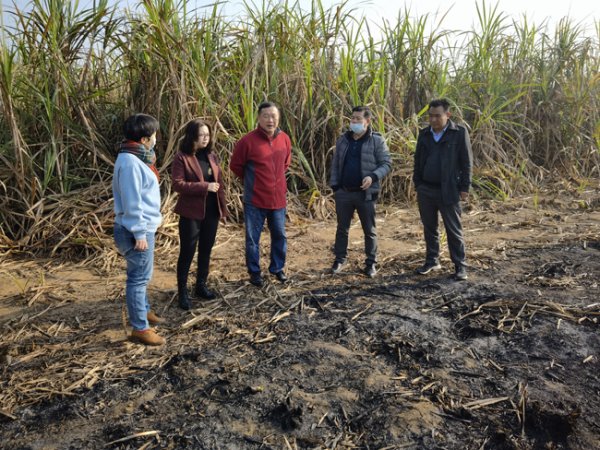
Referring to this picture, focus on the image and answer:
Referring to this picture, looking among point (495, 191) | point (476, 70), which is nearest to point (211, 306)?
point (495, 191)

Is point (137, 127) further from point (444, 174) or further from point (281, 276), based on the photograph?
point (444, 174)

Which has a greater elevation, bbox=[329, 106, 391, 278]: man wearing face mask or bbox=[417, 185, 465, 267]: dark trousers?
bbox=[329, 106, 391, 278]: man wearing face mask

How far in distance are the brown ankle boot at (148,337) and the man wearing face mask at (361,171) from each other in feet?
5.69

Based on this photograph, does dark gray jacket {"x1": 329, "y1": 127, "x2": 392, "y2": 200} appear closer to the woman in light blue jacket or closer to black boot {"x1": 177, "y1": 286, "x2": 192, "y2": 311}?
black boot {"x1": 177, "y1": 286, "x2": 192, "y2": 311}

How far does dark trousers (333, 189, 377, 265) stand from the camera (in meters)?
3.96

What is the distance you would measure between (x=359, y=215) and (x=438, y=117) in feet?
3.10

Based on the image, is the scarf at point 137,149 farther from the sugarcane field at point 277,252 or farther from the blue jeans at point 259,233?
the blue jeans at point 259,233

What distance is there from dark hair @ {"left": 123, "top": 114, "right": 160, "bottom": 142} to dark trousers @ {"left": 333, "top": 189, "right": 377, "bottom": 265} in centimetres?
172

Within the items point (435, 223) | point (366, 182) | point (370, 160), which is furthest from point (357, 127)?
point (435, 223)

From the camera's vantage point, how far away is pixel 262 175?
3748 millimetres

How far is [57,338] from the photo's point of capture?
3.12m

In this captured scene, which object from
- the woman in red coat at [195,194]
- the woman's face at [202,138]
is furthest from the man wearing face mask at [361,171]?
the woman's face at [202,138]

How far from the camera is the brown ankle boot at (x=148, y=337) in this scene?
2938mm

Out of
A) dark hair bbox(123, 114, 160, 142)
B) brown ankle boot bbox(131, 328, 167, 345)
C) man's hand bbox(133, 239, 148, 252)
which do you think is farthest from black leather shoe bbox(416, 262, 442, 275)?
dark hair bbox(123, 114, 160, 142)
